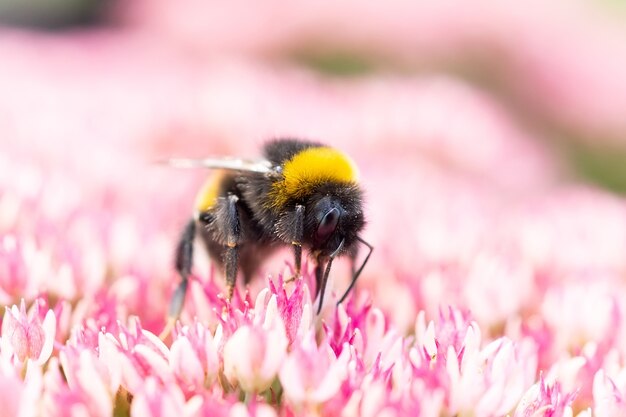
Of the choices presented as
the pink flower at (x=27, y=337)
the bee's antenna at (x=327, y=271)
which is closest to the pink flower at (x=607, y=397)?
the bee's antenna at (x=327, y=271)

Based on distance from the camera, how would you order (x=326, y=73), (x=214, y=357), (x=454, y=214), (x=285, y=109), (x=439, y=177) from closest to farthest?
1. (x=214, y=357)
2. (x=454, y=214)
3. (x=439, y=177)
4. (x=285, y=109)
5. (x=326, y=73)

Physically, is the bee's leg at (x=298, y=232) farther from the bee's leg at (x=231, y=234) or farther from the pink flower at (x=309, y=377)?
the pink flower at (x=309, y=377)

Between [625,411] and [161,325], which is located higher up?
[625,411]

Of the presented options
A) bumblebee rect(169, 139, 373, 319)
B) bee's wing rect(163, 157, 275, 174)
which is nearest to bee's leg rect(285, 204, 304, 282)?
bumblebee rect(169, 139, 373, 319)

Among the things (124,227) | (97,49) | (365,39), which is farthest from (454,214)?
(97,49)

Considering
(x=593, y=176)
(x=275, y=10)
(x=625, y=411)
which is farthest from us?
(x=275, y=10)

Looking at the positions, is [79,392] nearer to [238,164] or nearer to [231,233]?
[231,233]

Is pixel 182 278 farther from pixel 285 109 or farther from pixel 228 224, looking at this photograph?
pixel 285 109
